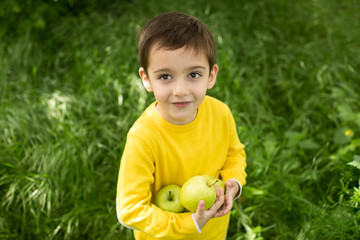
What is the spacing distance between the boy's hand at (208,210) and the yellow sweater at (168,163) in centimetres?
4

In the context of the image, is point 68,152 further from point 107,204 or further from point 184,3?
point 184,3

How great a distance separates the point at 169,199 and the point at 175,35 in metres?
0.77

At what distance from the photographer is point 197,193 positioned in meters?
1.44

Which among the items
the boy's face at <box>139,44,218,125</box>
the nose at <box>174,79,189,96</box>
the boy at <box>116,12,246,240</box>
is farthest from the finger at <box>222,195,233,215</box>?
the nose at <box>174,79,189,96</box>

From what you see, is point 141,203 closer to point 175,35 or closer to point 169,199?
point 169,199

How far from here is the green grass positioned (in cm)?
244

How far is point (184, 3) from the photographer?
13.7 ft

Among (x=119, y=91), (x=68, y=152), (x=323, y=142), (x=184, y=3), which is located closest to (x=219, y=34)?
(x=184, y=3)

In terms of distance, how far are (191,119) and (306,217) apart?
133 centimetres

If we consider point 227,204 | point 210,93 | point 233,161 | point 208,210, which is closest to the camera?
point 208,210

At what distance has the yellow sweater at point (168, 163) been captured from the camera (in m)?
1.46

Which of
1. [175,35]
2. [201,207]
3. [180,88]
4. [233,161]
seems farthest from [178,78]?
[233,161]

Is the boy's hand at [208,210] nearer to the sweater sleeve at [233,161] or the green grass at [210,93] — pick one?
the sweater sleeve at [233,161]

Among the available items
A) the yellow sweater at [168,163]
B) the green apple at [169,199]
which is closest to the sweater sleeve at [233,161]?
the yellow sweater at [168,163]
